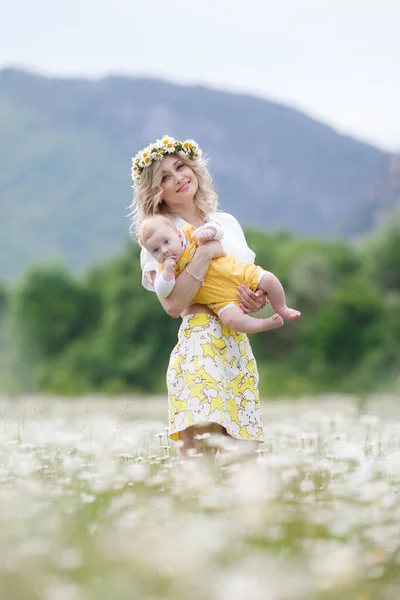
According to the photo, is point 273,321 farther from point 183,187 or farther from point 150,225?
point 183,187

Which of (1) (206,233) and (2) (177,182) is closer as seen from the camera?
(1) (206,233)

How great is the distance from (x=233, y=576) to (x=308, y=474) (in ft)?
7.36

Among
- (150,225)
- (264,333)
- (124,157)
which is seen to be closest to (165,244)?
(150,225)

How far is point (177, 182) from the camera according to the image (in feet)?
19.5

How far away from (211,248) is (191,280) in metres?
0.25

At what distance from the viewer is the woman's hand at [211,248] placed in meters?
5.65

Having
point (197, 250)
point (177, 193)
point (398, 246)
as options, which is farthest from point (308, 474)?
point (398, 246)

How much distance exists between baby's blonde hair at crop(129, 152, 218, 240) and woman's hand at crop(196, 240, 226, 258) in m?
0.46

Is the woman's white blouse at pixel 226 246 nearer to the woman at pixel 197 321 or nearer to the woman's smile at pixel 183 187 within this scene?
the woman at pixel 197 321

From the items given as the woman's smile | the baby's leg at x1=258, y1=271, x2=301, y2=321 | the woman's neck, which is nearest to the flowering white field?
the baby's leg at x1=258, y1=271, x2=301, y2=321

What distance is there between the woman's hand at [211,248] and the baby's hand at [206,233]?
31 mm

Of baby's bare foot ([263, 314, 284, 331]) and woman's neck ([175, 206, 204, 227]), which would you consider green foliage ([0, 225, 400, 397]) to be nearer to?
woman's neck ([175, 206, 204, 227])

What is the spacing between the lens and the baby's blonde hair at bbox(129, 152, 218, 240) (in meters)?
5.98

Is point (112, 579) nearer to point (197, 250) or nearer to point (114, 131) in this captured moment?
point (197, 250)
